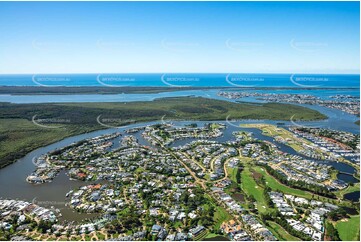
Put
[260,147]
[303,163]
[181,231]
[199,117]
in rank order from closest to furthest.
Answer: [181,231]
[303,163]
[260,147]
[199,117]

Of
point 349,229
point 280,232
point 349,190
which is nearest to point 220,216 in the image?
point 280,232

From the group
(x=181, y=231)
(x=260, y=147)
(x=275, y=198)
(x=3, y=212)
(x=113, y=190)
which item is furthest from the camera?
(x=260, y=147)

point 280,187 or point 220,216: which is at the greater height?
point 280,187

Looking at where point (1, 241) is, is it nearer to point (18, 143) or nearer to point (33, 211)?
point (33, 211)

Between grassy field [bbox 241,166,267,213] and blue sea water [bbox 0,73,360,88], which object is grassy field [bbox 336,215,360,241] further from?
blue sea water [bbox 0,73,360,88]

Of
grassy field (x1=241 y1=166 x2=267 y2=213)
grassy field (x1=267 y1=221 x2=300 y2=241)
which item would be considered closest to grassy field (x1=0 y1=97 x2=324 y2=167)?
grassy field (x1=241 y1=166 x2=267 y2=213)

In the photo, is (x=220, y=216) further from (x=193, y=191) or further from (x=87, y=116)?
(x=87, y=116)

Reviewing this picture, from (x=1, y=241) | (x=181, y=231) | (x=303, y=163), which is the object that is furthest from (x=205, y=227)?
(x=303, y=163)
